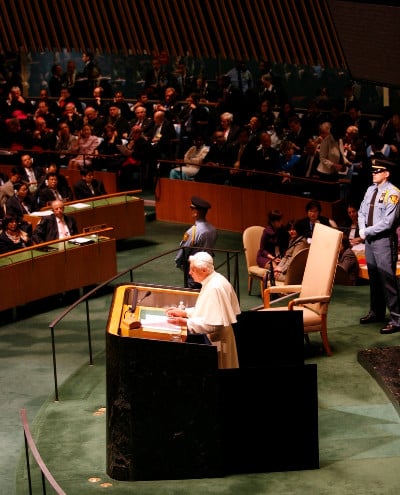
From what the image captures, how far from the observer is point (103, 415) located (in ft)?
30.6

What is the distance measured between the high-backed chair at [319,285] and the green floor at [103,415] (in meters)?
0.37

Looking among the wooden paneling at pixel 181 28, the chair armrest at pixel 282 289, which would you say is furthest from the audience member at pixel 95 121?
the wooden paneling at pixel 181 28

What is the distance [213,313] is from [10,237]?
18.3 feet

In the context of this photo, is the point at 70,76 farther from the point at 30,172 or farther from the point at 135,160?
the point at 30,172

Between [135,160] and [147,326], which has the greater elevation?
[135,160]

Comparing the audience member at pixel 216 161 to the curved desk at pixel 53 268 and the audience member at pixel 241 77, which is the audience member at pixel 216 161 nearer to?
the audience member at pixel 241 77

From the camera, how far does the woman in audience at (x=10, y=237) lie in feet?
42.7

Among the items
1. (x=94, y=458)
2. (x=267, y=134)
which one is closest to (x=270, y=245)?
(x=267, y=134)

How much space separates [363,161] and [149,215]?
3.89 m

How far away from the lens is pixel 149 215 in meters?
16.9

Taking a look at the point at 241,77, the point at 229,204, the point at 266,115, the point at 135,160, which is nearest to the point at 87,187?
the point at 135,160

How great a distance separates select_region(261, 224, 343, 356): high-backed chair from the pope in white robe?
180cm

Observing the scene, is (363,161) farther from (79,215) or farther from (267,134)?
(79,215)

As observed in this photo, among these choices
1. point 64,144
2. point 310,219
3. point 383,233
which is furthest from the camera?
point 64,144
